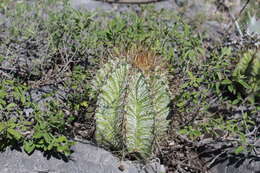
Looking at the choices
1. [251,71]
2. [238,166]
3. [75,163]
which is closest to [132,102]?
[75,163]

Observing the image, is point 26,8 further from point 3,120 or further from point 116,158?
point 116,158

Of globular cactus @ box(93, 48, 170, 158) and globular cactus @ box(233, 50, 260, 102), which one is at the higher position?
globular cactus @ box(233, 50, 260, 102)

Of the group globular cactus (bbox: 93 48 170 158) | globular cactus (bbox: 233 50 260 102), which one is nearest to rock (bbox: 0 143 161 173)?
globular cactus (bbox: 93 48 170 158)

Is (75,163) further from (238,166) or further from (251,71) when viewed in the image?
(251,71)

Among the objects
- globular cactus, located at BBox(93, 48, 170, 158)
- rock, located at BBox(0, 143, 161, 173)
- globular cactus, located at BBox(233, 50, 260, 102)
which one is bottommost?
rock, located at BBox(0, 143, 161, 173)

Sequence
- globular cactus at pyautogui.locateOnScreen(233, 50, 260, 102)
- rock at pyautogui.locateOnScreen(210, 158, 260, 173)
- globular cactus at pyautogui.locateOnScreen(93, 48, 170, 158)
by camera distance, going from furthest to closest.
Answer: globular cactus at pyautogui.locateOnScreen(233, 50, 260, 102)
rock at pyautogui.locateOnScreen(210, 158, 260, 173)
globular cactus at pyautogui.locateOnScreen(93, 48, 170, 158)

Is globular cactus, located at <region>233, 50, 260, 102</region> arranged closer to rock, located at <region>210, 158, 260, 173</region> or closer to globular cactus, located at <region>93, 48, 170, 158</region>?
rock, located at <region>210, 158, 260, 173</region>

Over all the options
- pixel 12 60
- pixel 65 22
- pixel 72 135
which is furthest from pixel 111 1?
pixel 72 135
